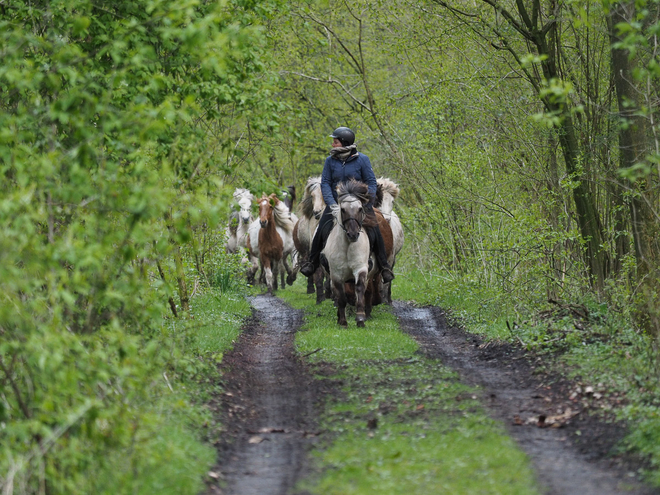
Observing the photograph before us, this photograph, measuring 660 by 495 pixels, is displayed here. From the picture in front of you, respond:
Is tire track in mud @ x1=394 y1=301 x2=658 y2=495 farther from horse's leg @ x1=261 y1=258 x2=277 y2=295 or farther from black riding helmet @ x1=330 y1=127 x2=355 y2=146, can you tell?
horse's leg @ x1=261 y1=258 x2=277 y2=295

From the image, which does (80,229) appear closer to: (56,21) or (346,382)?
(56,21)

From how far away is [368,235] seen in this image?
1339 centimetres

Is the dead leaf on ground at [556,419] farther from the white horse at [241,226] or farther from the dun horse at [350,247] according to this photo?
the white horse at [241,226]

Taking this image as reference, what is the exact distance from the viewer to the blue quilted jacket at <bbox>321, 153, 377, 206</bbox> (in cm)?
1338

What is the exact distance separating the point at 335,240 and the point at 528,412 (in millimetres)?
5730

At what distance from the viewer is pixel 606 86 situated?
1258 cm

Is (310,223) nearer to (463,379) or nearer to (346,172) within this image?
(346,172)

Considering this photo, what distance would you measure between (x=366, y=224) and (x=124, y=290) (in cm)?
739

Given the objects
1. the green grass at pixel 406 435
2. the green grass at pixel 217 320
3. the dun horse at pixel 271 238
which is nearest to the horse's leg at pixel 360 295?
the green grass at pixel 406 435

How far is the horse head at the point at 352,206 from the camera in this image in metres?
12.2

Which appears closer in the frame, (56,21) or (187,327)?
(56,21)

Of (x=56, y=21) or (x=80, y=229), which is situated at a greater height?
(x=56, y=21)

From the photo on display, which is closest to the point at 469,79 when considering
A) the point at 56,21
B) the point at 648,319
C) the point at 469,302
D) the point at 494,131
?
the point at 494,131

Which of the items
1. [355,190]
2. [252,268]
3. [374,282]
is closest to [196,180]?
[355,190]
